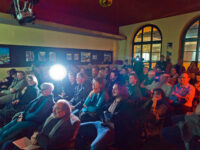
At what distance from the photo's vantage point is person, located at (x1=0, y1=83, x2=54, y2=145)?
6.34 ft

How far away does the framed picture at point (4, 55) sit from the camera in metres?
4.94

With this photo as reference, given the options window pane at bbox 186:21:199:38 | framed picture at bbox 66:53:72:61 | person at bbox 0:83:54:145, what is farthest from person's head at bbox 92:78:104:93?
window pane at bbox 186:21:199:38

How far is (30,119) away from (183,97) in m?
2.83

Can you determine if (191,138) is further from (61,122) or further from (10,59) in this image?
(10,59)

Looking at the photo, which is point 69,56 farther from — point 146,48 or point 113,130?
point 113,130

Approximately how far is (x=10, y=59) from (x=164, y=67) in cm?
613

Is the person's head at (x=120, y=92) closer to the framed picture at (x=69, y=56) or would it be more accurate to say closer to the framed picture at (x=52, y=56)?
the framed picture at (x=52, y=56)

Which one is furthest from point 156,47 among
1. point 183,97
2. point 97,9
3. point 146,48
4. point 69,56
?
point 183,97

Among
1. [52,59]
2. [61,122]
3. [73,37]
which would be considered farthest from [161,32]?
[61,122]

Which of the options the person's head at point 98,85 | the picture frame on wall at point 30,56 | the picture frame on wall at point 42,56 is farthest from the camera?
the picture frame on wall at point 42,56

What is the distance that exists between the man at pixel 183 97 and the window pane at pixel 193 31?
13.6ft

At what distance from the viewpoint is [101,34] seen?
22.8ft

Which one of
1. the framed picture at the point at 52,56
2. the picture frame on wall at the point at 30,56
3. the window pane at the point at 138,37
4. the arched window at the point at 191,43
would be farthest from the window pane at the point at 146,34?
the picture frame on wall at the point at 30,56

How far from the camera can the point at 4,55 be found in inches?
197
